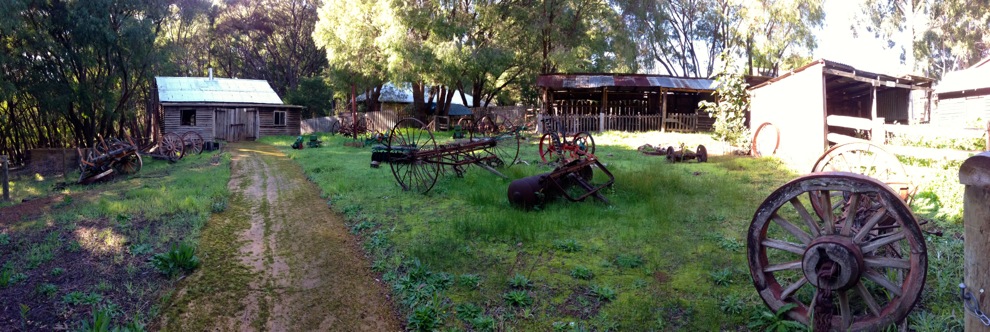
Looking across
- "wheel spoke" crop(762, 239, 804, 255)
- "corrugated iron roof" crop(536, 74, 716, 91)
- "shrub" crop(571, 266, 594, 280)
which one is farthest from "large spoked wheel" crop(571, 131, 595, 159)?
"corrugated iron roof" crop(536, 74, 716, 91)

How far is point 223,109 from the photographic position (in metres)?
29.8

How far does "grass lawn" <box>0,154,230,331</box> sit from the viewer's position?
4.63 meters

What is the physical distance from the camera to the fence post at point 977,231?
8.22 ft

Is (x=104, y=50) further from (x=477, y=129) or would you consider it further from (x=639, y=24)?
(x=639, y=24)

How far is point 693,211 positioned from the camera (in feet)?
24.1

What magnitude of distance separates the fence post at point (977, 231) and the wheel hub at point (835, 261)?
31.5 inches

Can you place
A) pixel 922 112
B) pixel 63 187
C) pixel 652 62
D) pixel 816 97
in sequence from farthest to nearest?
pixel 652 62 → pixel 922 112 → pixel 63 187 → pixel 816 97

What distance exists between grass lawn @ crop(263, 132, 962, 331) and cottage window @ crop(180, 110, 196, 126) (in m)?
23.3

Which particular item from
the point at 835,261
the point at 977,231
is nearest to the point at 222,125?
the point at 835,261

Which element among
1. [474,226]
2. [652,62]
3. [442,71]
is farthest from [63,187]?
[652,62]

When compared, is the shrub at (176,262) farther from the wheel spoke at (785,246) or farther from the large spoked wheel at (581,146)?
the large spoked wheel at (581,146)

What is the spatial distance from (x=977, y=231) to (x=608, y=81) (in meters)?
21.9

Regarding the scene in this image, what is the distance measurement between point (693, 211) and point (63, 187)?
14964mm

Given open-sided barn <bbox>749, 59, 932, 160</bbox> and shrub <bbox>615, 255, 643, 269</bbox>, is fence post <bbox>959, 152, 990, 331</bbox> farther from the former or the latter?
open-sided barn <bbox>749, 59, 932, 160</bbox>
